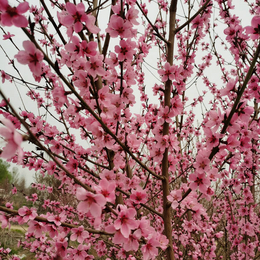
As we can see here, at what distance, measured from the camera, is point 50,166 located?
6.83ft

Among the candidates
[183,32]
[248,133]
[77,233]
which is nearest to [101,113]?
[77,233]

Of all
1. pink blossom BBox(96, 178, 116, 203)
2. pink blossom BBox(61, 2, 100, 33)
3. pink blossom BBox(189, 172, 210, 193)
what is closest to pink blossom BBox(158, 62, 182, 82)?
pink blossom BBox(61, 2, 100, 33)

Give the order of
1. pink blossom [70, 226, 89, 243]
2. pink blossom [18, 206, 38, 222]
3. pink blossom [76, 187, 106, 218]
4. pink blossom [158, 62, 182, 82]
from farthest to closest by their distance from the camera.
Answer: pink blossom [158, 62, 182, 82]
pink blossom [70, 226, 89, 243]
pink blossom [18, 206, 38, 222]
pink blossom [76, 187, 106, 218]

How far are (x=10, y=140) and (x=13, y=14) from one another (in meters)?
0.67

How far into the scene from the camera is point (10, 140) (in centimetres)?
72

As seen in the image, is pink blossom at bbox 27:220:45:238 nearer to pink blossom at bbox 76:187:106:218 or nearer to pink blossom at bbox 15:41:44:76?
pink blossom at bbox 76:187:106:218

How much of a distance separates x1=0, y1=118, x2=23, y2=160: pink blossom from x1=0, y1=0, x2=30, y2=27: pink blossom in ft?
1.87

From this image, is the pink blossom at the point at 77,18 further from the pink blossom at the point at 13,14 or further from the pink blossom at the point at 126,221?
the pink blossom at the point at 126,221

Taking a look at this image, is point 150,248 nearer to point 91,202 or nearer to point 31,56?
point 91,202

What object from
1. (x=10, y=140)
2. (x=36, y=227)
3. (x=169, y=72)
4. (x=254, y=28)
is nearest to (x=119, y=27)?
(x=169, y=72)

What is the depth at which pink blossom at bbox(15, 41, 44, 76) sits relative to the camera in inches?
42.9

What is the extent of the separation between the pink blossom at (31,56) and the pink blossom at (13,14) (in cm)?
12

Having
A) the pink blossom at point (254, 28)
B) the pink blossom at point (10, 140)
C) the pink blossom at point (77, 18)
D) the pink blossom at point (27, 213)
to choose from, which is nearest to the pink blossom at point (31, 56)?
the pink blossom at point (77, 18)

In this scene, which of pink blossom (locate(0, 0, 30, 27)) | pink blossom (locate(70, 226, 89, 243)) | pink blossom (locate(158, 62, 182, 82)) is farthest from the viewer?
pink blossom (locate(158, 62, 182, 82))
